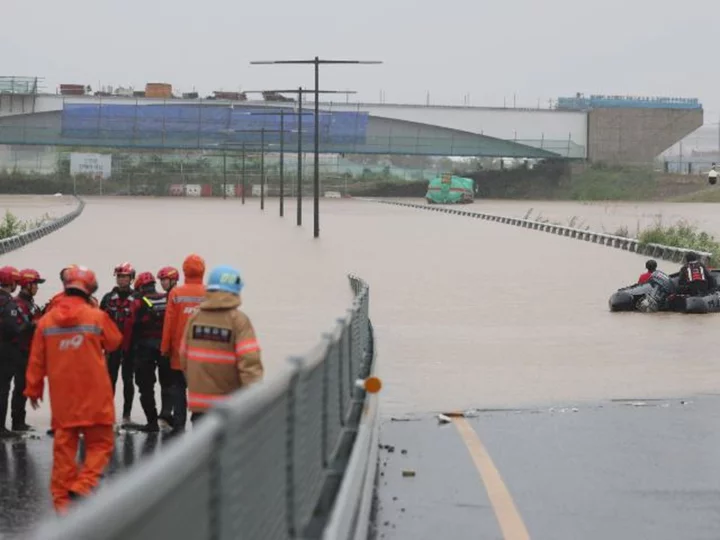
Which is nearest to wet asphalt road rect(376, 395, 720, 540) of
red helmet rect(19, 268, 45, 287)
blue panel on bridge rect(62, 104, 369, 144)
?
red helmet rect(19, 268, 45, 287)

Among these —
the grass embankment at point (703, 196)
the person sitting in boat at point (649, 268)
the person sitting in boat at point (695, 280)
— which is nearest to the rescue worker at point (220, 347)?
the person sitting in boat at point (695, 280)

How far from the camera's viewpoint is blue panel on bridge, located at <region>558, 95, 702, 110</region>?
5832 inches

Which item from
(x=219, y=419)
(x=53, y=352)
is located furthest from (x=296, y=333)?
(x=219, y=419)

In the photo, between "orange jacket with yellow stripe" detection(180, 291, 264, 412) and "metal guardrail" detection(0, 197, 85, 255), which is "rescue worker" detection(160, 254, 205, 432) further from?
"metal guardrail" detection(0, 197, 85, 255)

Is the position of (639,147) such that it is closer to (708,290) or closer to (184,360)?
(708,290)

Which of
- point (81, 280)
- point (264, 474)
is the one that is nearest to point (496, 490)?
point (81, 280)

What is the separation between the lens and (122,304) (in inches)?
554

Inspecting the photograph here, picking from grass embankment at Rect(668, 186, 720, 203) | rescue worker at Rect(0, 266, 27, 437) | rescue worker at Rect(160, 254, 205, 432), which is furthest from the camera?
grass embankment at Rect(668, 186, 720, 203)

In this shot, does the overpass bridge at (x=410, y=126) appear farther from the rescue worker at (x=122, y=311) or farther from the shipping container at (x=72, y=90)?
the rescue worker at (x=122, y=311)

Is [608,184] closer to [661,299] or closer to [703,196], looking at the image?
[703,196]

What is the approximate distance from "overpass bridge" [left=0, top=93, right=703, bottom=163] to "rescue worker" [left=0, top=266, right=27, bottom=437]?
129 m

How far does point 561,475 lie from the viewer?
493 inches

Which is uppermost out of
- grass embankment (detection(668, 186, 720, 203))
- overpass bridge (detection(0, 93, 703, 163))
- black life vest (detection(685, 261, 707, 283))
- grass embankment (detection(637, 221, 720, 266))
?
overpass bridge (detection(0, 93, 703, 163))

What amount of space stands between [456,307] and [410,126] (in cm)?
11848
